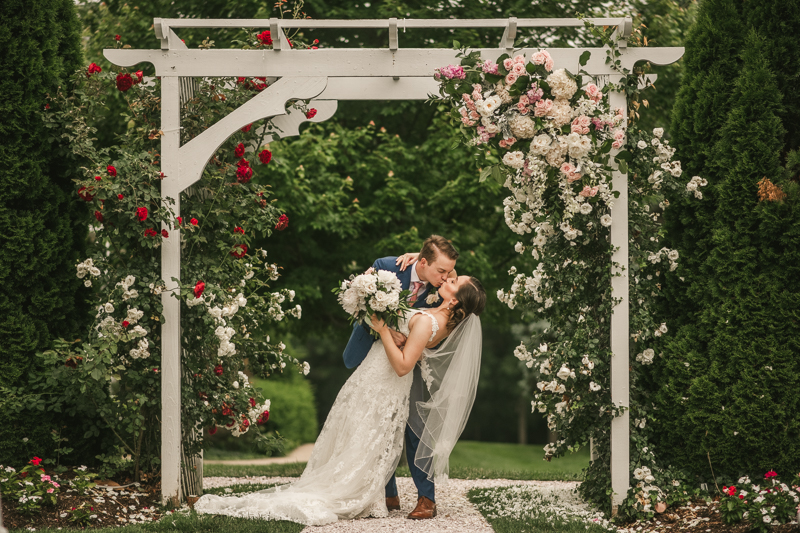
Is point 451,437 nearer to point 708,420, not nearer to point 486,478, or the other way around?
point 708,420

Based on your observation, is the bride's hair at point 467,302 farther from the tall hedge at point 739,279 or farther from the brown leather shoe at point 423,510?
the tall hedge at point 739,279

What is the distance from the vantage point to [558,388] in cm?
482

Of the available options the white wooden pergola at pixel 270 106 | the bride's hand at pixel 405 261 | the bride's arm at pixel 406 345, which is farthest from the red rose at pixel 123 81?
the bride's arm at pixel 406 345

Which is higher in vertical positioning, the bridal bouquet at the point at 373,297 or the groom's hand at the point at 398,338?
the bridal bouquet at the point at 373,297

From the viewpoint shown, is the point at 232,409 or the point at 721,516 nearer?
the point at 721,516

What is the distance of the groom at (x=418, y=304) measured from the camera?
473 centimetres

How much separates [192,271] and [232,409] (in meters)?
1.03

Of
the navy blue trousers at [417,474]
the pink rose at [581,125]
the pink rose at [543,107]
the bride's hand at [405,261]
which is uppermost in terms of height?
the pink rose at [543,107]

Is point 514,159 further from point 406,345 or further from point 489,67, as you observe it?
point 406,345

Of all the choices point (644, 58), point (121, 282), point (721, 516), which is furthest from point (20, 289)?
point (721, 516)

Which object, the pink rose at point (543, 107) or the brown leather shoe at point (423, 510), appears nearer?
the pink rose at point (543, 107)

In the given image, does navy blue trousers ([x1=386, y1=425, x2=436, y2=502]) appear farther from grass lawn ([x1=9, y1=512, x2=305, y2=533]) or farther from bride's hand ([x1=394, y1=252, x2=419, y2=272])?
bride's hand ([x1=394, y1=252, x2=419, y2=272])

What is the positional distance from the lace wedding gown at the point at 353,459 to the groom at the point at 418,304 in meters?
0.09

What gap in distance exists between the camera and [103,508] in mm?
4504
